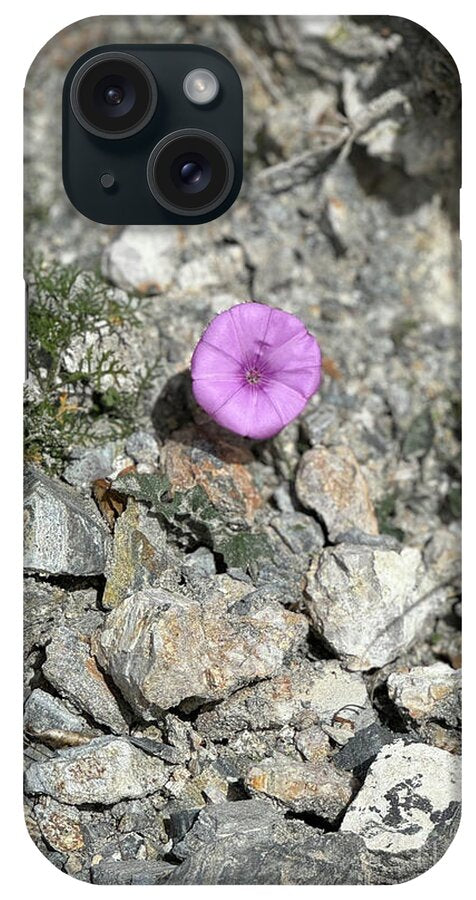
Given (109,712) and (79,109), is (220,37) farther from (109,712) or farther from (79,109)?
(109,712)

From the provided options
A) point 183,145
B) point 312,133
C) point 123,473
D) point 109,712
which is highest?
point 312,133

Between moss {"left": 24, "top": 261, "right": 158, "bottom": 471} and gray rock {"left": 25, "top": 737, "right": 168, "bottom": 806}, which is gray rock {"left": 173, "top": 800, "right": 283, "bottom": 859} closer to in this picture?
gray rock {"left": 25, "top": 737, "right": 168, "bottom": 806}

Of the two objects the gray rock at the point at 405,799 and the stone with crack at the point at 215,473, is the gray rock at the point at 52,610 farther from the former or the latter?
the gray rock at the point at 405,799

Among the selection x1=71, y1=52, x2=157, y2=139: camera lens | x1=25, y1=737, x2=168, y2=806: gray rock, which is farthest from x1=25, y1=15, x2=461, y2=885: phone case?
x1=71, y1=52, x2=157, y2=139: camera lens

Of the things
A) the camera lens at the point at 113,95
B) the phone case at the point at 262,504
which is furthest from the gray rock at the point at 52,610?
the camera lens at the point at 113,95

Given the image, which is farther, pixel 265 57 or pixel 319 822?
pixel 265 57

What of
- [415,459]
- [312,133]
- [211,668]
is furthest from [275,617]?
[312,133]

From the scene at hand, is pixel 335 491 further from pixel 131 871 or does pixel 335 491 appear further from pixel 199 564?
pixel 131 871
